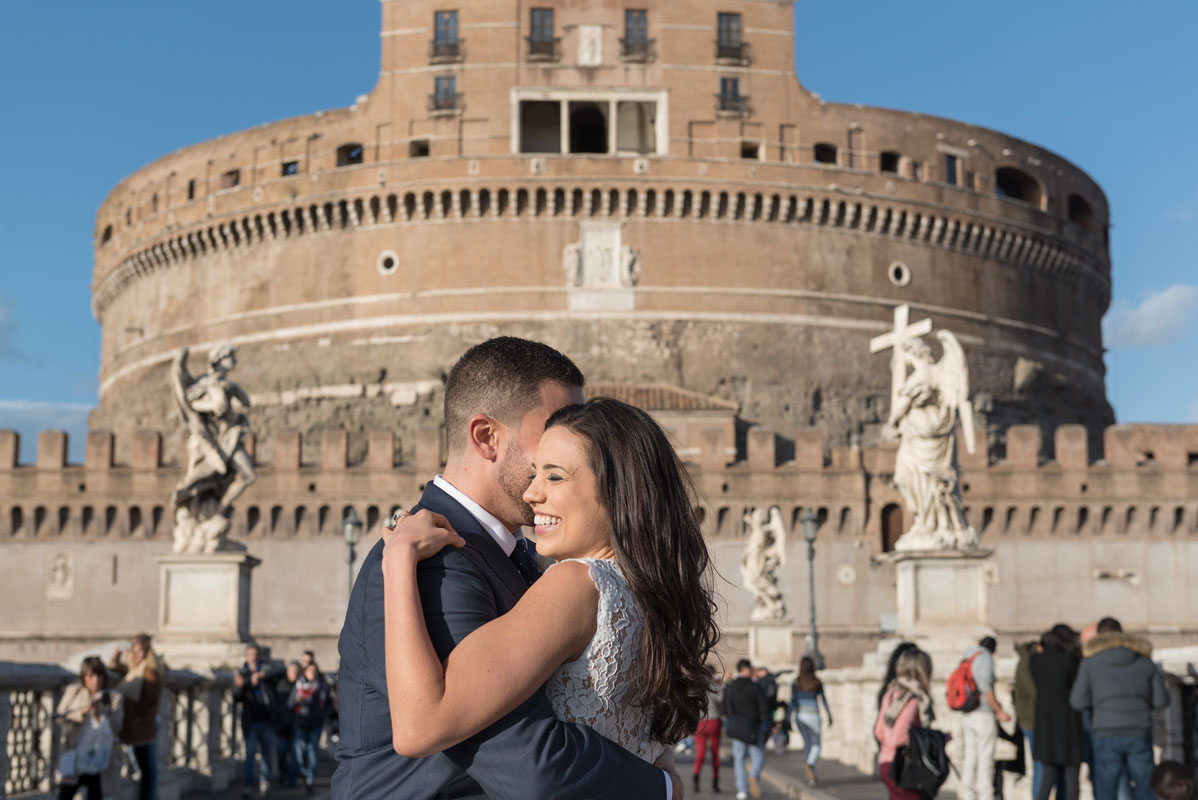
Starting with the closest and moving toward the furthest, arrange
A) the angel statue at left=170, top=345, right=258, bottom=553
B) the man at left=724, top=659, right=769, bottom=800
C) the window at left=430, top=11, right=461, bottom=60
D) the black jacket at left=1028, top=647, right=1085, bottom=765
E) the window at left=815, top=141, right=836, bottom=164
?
the black jacket at left=1028, top=647, right=1085, bottom=765 → the man at left=724, top=659, right=769, bottom=800 → the angel statue at left=170, top=345, right=258, bottom=553 → the window at left=430, top=11, right=461, bottom=60 → the window at left=815, top=141, right=836, bottom=164

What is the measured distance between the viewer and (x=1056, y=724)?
6.98 m

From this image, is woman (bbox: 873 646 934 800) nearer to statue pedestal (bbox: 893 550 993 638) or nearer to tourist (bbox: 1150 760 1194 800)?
tourist (bbox: 1150 760 1194 800)

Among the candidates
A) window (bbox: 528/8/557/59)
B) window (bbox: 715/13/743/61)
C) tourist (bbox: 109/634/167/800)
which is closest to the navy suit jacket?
tourist (bbox: 109/634/167/800)

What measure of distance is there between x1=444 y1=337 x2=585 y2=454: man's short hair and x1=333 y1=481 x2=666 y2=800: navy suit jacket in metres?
0.32

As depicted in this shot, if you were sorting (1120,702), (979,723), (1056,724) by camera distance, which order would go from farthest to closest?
(979,723) < (1056,724) < (1120,702)

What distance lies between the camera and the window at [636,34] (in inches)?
1453

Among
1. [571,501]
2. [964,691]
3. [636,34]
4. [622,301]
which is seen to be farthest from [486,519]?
[636,34]

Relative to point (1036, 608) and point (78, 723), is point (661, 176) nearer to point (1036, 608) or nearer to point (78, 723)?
point (1036, 608)

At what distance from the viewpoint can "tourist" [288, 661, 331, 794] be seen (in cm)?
1041

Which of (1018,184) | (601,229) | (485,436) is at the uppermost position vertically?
(1018,184)

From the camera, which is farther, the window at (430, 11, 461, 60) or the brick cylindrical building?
the window at (430, 11, 461, 60)

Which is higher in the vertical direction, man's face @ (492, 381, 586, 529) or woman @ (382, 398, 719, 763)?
man's face @ (492, 381, 586, 529)

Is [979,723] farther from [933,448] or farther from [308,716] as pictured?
[308,716]

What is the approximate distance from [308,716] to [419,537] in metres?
8.75
